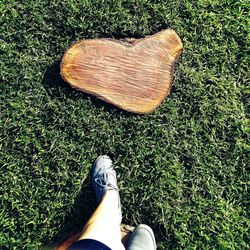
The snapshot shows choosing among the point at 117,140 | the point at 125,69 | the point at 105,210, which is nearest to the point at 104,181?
the point at 105,210

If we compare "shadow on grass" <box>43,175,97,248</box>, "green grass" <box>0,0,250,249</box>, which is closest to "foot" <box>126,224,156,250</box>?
"green grass" <box>0,0,250,249</box>

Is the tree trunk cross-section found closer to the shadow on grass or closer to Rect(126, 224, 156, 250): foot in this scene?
the shadow on grass

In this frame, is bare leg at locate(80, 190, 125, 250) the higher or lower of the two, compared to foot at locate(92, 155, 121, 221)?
lower

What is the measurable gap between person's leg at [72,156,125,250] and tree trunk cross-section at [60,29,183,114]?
0.45 m

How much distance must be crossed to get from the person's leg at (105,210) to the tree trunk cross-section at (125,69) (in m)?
0.45

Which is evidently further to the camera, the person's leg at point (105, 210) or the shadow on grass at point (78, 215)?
the shadow on grass at point (78, 215)

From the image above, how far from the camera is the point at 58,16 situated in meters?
3.05

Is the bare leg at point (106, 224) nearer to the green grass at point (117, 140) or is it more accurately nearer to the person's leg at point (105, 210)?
the person's leg at point (105, 210)

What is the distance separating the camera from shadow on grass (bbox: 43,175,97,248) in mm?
2943

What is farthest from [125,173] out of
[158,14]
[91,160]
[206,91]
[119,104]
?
[158,14]

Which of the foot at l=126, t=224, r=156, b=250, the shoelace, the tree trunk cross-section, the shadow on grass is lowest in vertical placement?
the foot at l=126, t=224, r=156, b=250

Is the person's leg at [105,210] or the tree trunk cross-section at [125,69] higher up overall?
the tree trunk cross-section at [125,69]

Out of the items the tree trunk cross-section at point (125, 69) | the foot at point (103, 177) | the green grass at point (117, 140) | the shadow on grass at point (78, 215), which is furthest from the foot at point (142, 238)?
the tree trunk cross-section at point (125, 69)

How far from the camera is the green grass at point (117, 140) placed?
2957mm
